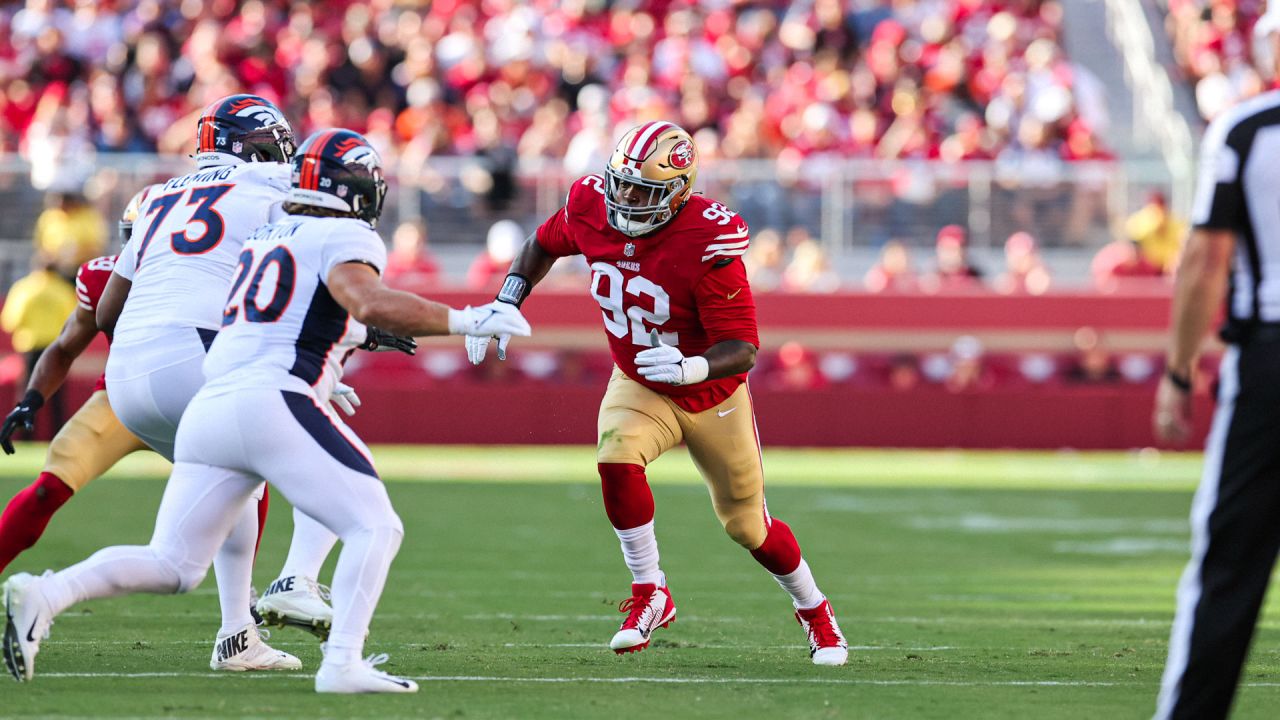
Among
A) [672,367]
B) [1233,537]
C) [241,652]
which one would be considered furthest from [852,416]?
[1233,537]

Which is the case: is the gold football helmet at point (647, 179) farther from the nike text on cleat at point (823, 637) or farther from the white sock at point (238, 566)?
the white sock at point (238, 566)

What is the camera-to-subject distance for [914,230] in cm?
1852

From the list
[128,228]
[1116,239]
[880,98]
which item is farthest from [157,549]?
[880,98]

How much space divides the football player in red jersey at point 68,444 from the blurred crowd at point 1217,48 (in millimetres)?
16534

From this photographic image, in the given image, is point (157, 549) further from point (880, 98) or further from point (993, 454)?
point (880, 98)

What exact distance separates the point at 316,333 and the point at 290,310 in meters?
0.11

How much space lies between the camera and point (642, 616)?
677 centimetres

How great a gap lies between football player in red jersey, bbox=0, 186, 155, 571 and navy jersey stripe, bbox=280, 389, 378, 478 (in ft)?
5.49

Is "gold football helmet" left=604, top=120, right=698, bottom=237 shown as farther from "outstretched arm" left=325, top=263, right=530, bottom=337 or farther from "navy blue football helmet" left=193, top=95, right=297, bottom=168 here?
"outstretched arm" left=325, top=263, right=530, bottom=337

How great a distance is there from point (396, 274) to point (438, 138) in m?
1.63

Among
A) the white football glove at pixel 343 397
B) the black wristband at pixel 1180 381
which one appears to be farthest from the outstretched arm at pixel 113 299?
the black wristband at pixel 1180 381

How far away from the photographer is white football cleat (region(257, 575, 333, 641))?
5984 millimetres

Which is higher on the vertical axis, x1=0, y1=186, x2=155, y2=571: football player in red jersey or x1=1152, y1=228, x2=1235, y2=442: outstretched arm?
x1=1152, y1=228, x2=1235, y2=442: outstretched arm

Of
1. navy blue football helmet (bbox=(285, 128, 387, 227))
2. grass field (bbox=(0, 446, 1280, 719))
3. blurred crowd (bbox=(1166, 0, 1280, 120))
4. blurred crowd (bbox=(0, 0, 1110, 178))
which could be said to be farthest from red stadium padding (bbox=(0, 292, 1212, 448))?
navy blue football helmet (bbox=(285, 128, 387, 227))
